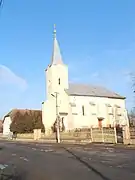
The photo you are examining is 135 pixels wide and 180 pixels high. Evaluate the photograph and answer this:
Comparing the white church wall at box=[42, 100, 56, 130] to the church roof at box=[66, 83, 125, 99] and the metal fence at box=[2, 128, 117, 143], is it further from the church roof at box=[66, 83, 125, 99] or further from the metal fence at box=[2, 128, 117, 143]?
the metal fence at box=[2, 128, 117, 143]

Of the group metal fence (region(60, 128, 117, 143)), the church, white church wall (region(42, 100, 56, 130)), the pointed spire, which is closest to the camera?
metal fence (region(60, 128, 117, 143))

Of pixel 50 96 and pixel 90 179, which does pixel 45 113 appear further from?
pixel 90 179

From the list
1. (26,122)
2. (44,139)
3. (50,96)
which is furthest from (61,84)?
(44,139)

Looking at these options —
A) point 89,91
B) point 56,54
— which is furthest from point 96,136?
point 56,54

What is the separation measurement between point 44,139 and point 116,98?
96.3ft

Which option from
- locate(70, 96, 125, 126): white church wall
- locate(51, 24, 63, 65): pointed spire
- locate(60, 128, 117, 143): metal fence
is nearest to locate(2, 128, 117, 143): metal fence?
locate(60, 128, 117, 143): metal fence

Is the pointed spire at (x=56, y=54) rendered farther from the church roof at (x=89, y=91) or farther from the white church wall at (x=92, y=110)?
the white church wall at (x=92, y=110)

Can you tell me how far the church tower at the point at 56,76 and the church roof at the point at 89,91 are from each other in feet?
7.66

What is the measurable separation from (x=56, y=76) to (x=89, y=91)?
963cm

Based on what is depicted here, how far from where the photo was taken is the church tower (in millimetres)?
78819

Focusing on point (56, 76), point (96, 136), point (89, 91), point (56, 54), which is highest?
point (56, 54)

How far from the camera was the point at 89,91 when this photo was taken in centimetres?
8219

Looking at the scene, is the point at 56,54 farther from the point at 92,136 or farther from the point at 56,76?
the point at 92,136

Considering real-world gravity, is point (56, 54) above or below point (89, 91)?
above
